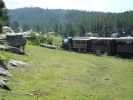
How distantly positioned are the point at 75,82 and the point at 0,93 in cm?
964

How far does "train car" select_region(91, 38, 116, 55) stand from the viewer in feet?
269

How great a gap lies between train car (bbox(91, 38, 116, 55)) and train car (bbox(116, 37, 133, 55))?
6.00 ft

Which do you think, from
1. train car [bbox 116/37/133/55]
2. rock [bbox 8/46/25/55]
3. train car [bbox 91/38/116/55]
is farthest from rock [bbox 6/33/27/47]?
train car [bbox 91/38/116/55]

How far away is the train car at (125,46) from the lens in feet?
247

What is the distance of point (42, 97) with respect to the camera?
81.0ft

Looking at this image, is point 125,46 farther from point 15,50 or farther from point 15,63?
point 15,63

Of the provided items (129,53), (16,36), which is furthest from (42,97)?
(129,53)

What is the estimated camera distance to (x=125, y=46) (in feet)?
251

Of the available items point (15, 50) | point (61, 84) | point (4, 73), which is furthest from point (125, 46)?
point (4, 73)

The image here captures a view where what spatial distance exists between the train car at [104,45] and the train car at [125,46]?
6.00ft

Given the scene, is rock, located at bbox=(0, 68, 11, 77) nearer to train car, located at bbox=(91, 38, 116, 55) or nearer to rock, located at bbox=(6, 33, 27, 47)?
rock, located at bbox=(6, 33, 27, 47)

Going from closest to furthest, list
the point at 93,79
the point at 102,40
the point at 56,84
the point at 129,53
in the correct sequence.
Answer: the point at 56,84
the point at 93,79
the point at 129,53
the point at 102,40

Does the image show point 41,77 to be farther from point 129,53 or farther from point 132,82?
point 129,53

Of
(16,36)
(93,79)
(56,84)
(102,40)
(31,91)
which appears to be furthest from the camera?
(102,40)
